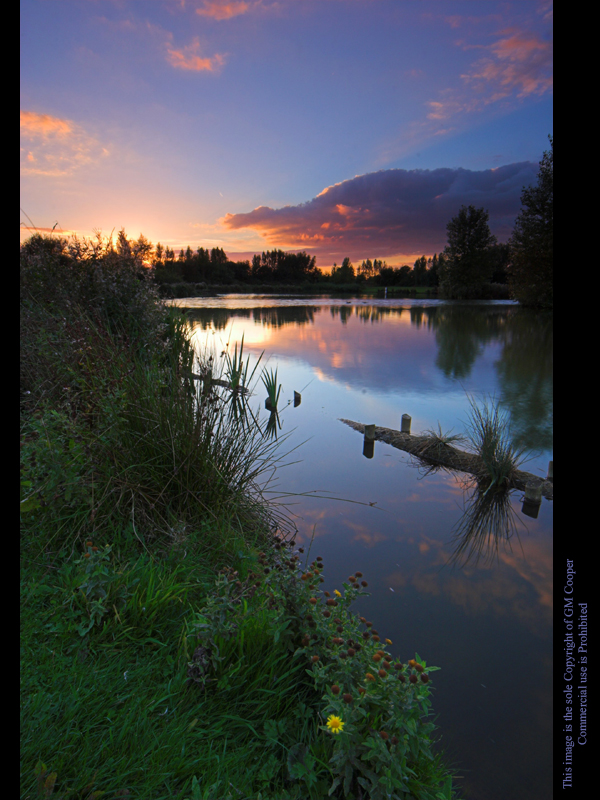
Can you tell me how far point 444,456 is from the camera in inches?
262

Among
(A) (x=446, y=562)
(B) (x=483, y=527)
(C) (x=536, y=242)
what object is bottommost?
(A) (x=446, y=562)

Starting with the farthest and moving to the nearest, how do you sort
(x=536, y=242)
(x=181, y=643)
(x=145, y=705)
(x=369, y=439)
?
(x=536, y=242)
(x=369, y=439)
(x=181, y=643)
(x=145, y=705)

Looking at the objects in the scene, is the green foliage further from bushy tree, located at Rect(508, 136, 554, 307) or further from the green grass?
bushy tree, located at Rect(508, 136, 554, 307)

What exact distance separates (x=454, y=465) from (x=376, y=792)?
5.53 metres

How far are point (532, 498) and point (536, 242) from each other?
2908cm

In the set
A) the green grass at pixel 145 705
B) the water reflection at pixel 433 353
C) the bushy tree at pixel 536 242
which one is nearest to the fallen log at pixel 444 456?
the water reflection at pixel 433 353

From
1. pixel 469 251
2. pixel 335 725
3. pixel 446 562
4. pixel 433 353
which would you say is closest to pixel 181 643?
pixel 335 725

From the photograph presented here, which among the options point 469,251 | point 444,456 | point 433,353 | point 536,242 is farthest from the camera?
point 469,251

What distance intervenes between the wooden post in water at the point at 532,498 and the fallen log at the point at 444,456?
5 cm

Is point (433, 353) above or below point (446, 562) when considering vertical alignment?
above

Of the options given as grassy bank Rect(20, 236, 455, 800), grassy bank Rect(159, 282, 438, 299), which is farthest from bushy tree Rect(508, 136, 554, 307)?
grassy bank Rect(159, 282, 438, 299)

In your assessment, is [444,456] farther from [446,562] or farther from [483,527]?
[446,562]

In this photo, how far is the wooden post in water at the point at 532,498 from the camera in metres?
5.29

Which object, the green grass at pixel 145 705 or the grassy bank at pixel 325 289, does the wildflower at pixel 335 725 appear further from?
the grassy bank at pixel 325 289
